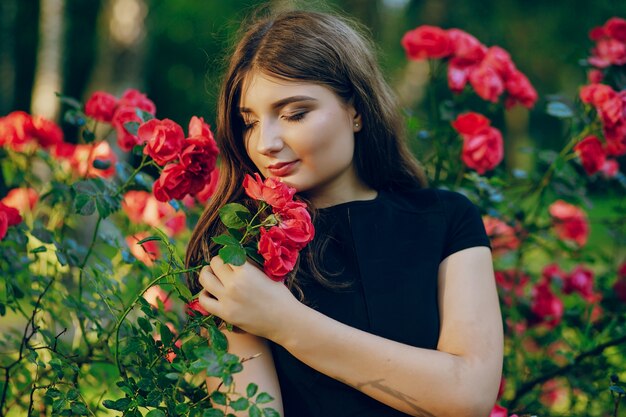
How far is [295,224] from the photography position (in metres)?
1.39

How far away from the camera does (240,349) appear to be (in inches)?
63.3

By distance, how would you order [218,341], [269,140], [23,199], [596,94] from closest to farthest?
1. [218,341]
2. [269,140]
3. [596,94]
4. [23,199]

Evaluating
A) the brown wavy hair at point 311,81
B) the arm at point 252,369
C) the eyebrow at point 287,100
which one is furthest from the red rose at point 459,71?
the arm at point 252,369

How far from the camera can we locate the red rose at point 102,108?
2309mm

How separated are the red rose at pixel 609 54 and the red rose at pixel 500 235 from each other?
0.66 meters

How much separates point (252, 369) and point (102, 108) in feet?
Result: 3.58

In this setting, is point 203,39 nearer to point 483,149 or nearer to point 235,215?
point 483,149

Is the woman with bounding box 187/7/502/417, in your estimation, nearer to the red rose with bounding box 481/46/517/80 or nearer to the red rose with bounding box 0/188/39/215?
the red rose with bounding box 481/46/517/80

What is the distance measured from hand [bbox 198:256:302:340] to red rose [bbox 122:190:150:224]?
148 cm

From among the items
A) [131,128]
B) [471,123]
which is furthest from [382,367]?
[471,123]

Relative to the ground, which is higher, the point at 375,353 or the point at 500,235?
the point at 375,353

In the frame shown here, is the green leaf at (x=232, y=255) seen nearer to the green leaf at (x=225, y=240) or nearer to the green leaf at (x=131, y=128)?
the green leaf at (x=225, y=240)

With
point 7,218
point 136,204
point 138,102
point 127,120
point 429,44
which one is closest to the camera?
point 7,218

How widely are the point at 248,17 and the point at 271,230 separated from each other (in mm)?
945
